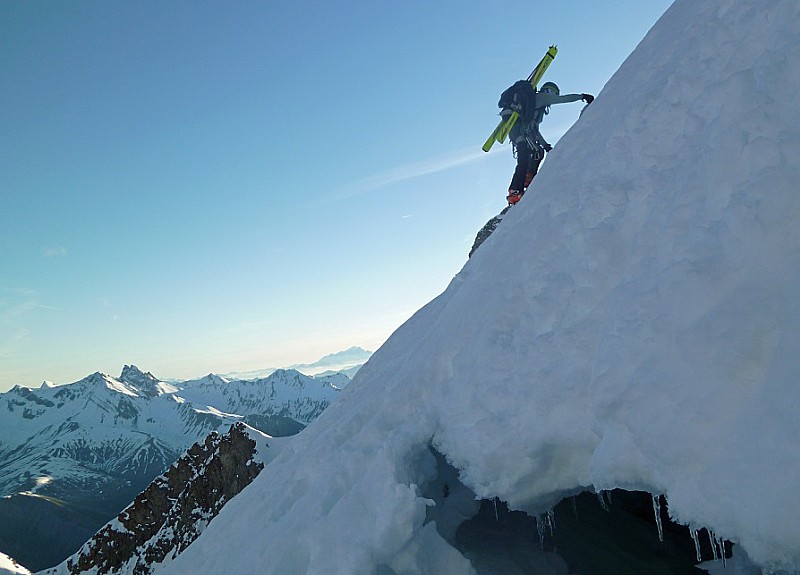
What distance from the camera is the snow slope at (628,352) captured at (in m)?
3.46

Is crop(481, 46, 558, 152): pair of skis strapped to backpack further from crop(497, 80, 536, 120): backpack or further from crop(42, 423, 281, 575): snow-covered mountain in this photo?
crop(42, 423, 281, 575): snow-covered mountain

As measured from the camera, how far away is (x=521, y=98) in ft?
53.9

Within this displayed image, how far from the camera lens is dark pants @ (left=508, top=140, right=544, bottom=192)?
659 inches

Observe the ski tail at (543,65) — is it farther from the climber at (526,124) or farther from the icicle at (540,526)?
the icicle at (540,526)

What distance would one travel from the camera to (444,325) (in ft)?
29.1

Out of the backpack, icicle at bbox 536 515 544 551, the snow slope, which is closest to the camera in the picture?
the snow slope

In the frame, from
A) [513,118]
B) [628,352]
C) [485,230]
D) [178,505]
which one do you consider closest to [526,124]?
[513,118]

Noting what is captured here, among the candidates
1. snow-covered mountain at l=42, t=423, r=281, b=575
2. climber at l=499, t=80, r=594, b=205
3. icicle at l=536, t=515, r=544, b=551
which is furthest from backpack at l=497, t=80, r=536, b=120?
snow-covered mountain at l=42, t=423, r=281, b=575

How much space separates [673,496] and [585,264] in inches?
113

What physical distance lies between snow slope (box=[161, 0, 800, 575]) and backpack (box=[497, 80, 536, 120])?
696cm

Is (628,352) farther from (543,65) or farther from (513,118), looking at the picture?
(543,65)

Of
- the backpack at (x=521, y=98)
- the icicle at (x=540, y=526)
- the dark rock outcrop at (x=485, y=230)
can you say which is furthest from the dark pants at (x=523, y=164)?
the icicle at (x=540, y=526)

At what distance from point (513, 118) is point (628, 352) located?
13773 mm

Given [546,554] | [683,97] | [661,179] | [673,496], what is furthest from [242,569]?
[683,97]
